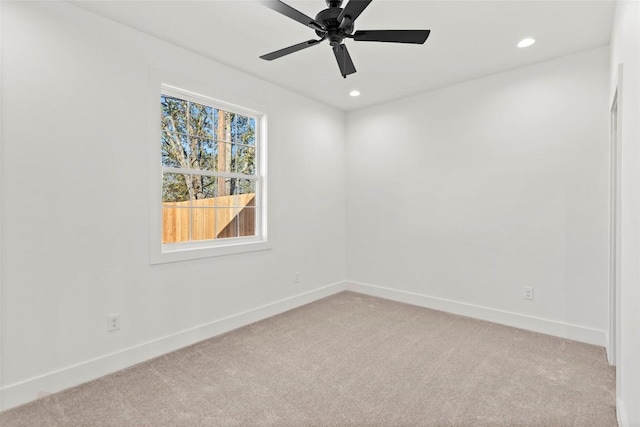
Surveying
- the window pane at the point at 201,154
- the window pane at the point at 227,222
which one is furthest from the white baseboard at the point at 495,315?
the window pane at the point at 201,154

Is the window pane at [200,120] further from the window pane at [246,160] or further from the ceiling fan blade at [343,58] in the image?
the ceiling fan blade at [343,58]

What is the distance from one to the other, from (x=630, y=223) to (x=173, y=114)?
328 centimetres

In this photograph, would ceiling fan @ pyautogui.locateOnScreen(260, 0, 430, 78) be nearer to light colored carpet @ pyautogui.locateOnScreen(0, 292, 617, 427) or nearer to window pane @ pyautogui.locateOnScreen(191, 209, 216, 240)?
window pane @ pyautogui.locateOnScreen(191, 209, 216, 240)

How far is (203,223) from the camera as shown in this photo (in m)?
3.20

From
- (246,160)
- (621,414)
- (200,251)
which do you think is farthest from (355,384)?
(246,160)

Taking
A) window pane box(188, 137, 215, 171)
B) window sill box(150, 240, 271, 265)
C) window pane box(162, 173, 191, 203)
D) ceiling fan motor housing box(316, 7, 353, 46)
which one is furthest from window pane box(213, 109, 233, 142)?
ceiling fan motor housing box(316, 7, 353, 46)

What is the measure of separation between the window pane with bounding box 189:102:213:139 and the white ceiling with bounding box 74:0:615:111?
1.58ft

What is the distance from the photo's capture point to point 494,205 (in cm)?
347

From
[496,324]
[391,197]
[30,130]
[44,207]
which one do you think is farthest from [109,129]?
[496,324]

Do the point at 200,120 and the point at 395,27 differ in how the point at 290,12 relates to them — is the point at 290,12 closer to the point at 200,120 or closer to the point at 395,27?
the point at 395,27

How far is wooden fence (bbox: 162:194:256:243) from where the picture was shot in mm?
2969

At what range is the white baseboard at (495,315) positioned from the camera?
9.66 ft

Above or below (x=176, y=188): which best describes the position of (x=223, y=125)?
above

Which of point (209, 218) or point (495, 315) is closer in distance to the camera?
point (209, 218)
